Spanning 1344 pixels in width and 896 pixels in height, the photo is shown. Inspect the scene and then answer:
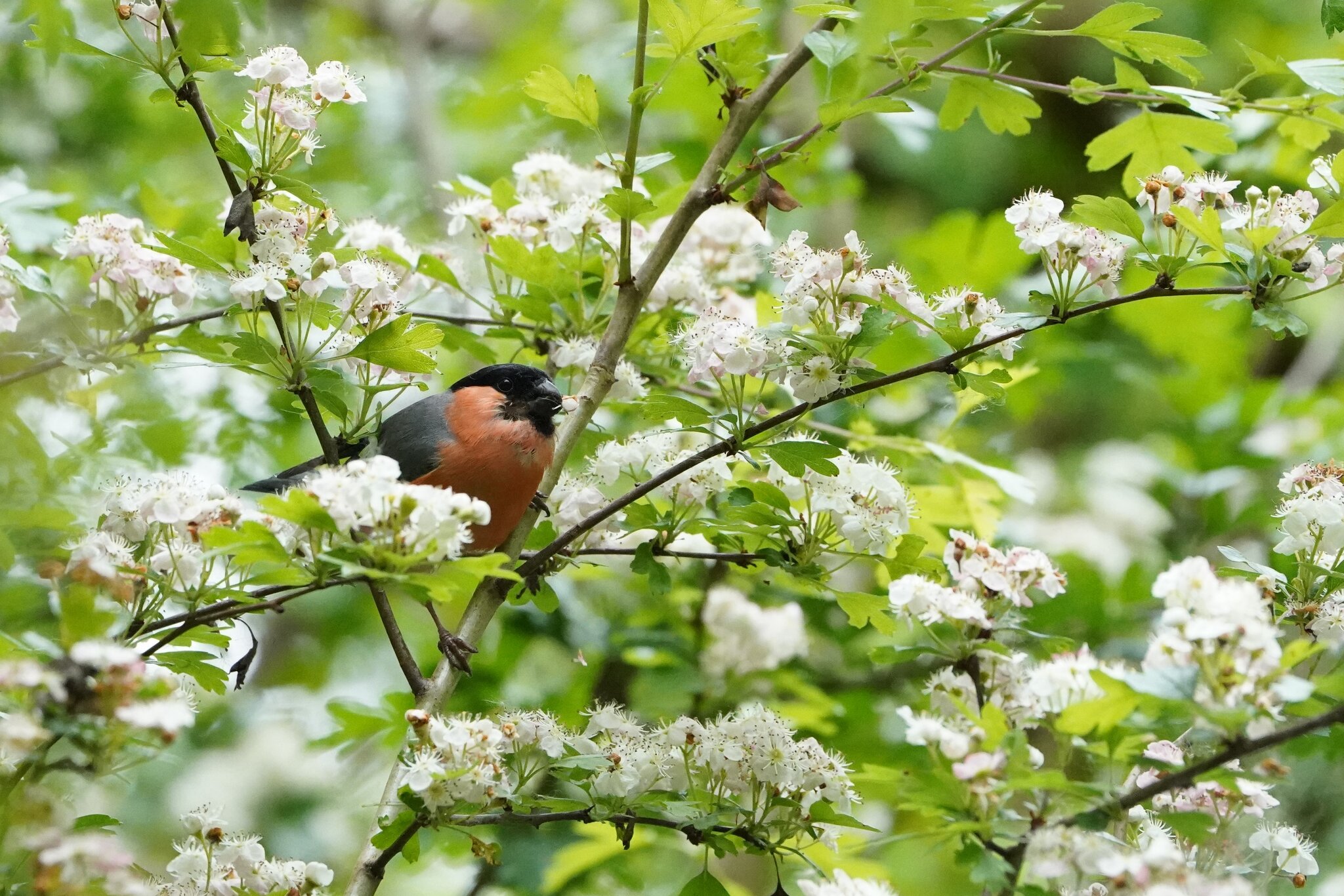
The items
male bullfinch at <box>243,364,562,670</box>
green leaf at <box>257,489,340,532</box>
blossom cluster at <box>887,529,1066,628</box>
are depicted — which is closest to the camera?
green leaf at <box>257,489,340,532</box>

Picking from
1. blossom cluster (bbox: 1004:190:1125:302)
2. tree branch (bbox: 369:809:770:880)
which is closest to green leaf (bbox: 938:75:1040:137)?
blossom cluster (bbox: 1004:190:1125:302)

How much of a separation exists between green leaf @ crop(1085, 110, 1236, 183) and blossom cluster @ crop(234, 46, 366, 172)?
59.4 inches

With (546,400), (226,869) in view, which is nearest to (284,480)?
(546,400)

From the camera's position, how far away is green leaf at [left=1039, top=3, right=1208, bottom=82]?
2.53m

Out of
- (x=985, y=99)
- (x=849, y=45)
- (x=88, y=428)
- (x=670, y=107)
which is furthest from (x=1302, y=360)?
(x=88, y=428)

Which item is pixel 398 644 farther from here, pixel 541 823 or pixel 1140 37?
pixel 1140 37

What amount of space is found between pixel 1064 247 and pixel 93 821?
6.80ft

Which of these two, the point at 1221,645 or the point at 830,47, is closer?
the point at 1221,645

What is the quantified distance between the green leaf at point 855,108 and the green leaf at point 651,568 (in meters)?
0.96

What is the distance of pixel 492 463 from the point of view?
3438 mm

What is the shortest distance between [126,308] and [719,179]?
130 centimetres

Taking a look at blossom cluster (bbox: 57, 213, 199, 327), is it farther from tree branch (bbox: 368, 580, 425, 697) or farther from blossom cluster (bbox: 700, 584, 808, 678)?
blossom cluster (bbox: 700, 584, 808, 678)

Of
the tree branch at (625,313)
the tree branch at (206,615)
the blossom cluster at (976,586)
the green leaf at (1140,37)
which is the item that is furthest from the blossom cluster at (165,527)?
the green leaf at (1140,37)

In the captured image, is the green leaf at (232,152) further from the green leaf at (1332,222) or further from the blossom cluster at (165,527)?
the green leaf at (1332,222)
